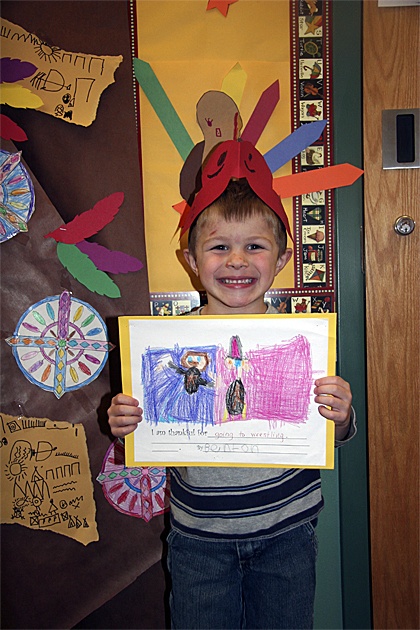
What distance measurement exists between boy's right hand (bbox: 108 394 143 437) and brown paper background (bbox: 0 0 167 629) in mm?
398

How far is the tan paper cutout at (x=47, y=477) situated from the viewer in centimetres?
135

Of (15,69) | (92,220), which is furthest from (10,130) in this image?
(92,220)

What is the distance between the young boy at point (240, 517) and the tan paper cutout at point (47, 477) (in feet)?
1.38

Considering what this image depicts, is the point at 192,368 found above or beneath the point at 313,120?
beneath

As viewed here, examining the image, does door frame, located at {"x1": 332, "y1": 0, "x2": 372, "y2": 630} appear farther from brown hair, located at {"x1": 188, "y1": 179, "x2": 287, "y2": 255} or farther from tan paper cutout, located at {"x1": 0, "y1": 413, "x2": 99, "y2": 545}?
tan paper cutout, located at {"x1": 0, "y1": 413, "x2": 99, "y2": 545}

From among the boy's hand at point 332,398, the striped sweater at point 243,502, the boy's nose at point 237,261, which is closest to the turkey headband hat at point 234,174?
the boy's nose at point 237,261

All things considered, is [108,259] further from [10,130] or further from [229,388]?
[229,388]

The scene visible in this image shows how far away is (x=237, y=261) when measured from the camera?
3.24 ft

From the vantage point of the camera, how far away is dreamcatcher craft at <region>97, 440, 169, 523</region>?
1.36m

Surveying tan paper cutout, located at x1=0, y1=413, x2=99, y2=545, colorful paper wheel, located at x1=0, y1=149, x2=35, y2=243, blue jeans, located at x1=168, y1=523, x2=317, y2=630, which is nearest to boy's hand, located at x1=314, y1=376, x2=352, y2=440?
blue jeans, located at x1=168, y1=523, x2=317, y2=630

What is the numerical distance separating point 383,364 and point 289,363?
0.48m

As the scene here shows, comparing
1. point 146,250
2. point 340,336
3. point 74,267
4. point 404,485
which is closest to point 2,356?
point 74,267

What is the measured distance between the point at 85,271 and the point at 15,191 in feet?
0.93

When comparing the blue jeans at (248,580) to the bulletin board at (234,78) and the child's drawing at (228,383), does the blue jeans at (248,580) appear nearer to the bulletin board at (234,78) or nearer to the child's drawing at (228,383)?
the child's drawing at (228,383)
